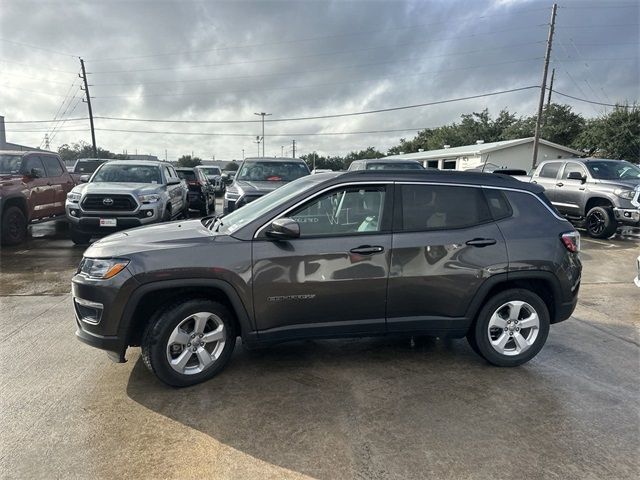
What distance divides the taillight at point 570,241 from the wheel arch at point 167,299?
2.92 m

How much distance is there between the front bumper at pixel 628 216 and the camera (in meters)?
10.4

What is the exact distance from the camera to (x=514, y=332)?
13.3ft

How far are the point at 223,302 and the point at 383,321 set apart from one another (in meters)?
1.37

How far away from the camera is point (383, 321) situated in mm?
3789

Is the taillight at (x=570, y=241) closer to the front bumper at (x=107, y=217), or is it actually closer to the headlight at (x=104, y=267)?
the headlight at (x=104, y=267)

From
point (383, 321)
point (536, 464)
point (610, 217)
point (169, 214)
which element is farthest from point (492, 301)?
point (610, 217)

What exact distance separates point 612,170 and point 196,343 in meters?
11.9

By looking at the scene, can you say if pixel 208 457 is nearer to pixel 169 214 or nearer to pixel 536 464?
pixel 536 464

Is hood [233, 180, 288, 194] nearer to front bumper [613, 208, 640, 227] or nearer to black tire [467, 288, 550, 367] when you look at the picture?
black tire [467, 288, 550, 367]

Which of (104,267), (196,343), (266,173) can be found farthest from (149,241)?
(266,173)

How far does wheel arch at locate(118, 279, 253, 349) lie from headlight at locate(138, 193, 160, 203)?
585cm

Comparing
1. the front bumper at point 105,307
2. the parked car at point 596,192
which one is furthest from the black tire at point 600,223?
the front bumper at point 105,307

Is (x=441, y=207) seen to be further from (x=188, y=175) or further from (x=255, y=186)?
(x=188, y=175)

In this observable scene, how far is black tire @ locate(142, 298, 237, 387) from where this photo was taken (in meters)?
3.40
